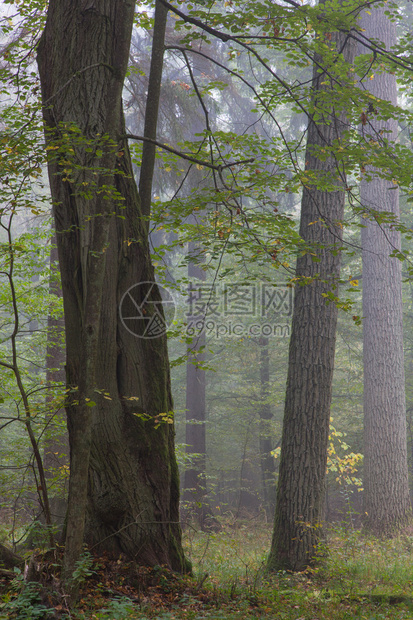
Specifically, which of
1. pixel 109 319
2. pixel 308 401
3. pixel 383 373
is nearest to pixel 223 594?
pixel 308 401

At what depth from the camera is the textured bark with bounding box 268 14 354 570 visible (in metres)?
5.57

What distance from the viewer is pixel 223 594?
13.8 feet

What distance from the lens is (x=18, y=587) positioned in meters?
3.13

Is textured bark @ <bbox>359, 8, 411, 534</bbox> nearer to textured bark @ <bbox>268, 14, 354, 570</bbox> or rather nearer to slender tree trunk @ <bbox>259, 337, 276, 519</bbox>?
textured bark @ <bbox>268, 14, 354, 570</bbox>

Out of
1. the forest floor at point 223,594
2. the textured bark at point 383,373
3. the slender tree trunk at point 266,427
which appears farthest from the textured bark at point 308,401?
the slender tree trunk at point 266,427

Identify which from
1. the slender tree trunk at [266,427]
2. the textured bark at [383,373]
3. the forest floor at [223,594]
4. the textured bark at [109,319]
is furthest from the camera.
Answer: the slender tree trunk at [266,427]

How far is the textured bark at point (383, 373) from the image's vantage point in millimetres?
9242

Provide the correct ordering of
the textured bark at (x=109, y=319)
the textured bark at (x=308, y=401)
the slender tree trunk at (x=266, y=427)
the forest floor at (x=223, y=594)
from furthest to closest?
the slender tree trunk at (x=266, y=427) < the textured bark at (x=308, y=401) < the textured bark at (x=109, y=319) < the forest floor at (x=223, y=594)

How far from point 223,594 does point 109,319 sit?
2.69 meters

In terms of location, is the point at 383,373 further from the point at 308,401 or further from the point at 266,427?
the point at 266,427

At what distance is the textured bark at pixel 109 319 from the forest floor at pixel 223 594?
25 cm

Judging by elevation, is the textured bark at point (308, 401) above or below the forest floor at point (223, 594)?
above

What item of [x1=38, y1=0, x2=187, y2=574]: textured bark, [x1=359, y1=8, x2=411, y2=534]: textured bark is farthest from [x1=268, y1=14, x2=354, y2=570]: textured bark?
→ [x1=359, y1=8, x2=411, y2=534]: textured bark

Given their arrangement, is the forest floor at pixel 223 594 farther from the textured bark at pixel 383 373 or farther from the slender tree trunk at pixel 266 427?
the slender tree trunk at pixel 266 427
